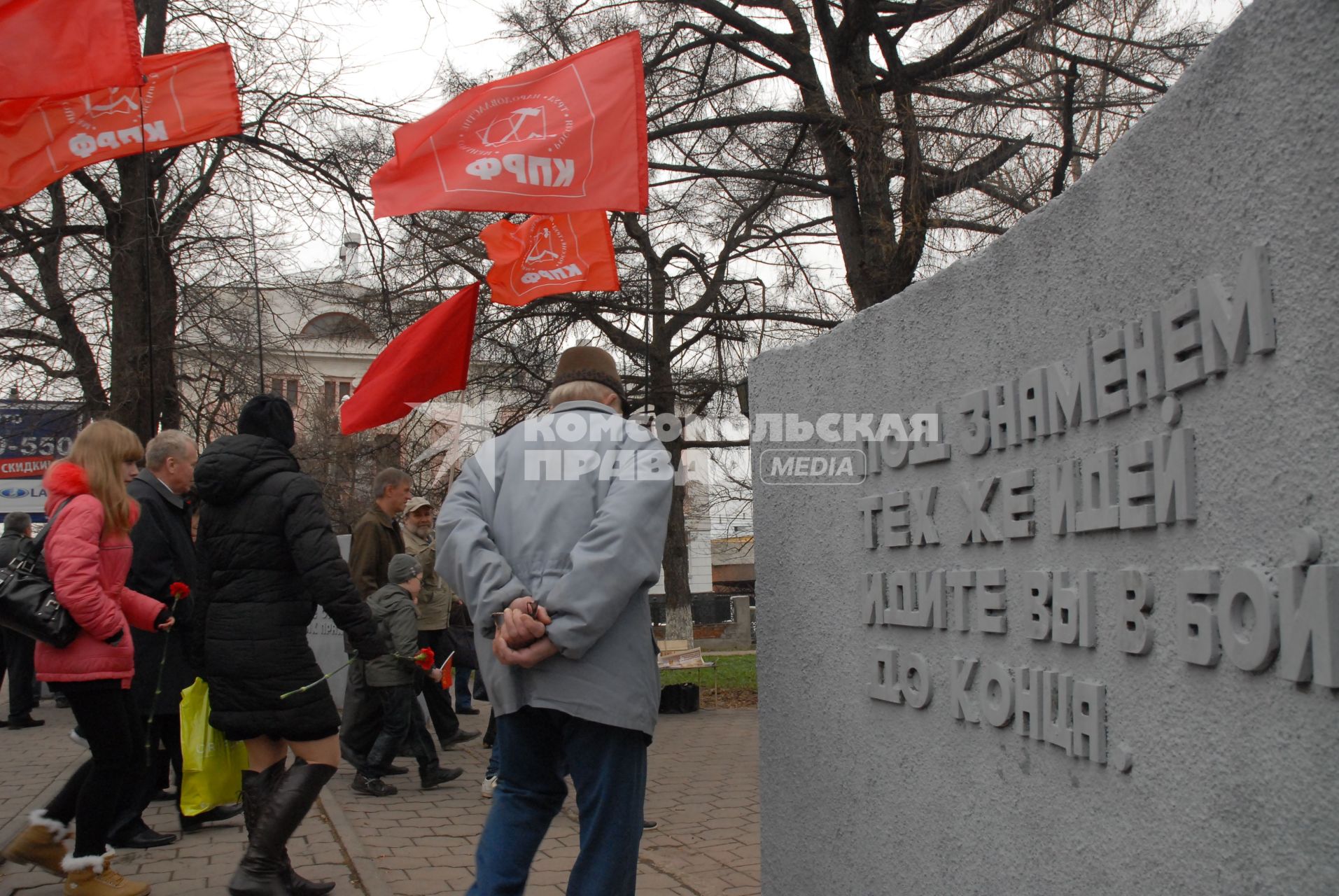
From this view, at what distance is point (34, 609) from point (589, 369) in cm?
229

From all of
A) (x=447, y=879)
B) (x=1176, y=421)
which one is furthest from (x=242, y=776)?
(x=1176, y=421)

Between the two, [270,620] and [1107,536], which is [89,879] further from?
[1107,536]

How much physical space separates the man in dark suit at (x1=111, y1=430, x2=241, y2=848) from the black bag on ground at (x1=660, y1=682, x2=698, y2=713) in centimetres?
603

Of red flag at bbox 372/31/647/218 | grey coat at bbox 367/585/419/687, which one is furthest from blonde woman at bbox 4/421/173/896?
grey coat at bbox 367/585/419/687

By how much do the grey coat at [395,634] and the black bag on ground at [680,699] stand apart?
4.95 metres

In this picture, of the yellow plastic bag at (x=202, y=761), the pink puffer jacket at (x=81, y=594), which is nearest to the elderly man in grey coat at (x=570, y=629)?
the pink puffer jacket at (x=81, y=594)

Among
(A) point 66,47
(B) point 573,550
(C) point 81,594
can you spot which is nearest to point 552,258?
(A) point 66,47

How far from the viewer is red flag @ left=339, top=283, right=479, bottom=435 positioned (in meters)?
7.98

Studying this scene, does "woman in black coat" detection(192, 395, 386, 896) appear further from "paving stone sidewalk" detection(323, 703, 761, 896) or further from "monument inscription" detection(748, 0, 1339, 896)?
"monument inscription" detection(748, 0, 1339, 896)

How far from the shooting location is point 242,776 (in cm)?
456

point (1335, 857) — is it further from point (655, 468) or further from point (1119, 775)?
point (655, 468)

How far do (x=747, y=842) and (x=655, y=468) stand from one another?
2961mm

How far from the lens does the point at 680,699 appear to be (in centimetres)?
1156

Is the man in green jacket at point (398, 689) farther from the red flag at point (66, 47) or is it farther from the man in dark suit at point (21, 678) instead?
the man in dark suit at point (21, 678)
